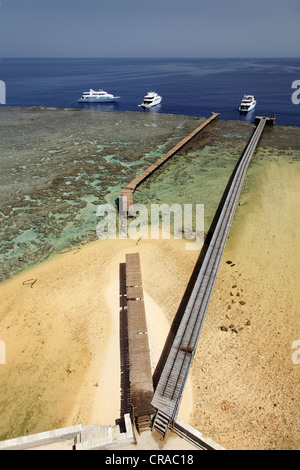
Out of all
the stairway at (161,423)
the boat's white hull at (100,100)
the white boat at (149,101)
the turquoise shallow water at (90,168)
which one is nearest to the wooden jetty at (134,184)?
the turquoise shallow water at (90,168)

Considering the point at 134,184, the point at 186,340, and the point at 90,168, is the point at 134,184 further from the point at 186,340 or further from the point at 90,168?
the point at 186,340

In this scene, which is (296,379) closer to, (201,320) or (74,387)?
(201,320)

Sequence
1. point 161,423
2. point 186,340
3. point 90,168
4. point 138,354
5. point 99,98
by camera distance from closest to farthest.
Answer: point 161,423
point 138,354
point 186,340
point 90,168
point 99,98

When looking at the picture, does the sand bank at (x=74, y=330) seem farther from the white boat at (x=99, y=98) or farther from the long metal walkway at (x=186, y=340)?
the white boat at (x=99, y=98)

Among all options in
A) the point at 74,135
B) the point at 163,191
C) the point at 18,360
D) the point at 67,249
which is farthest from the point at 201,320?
the point at 74,135

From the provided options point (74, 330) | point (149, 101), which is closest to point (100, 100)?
point (149, 101)

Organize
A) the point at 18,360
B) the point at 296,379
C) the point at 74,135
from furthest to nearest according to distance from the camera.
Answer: the point at 74,135
the point at 18,360
the point at 296,379
